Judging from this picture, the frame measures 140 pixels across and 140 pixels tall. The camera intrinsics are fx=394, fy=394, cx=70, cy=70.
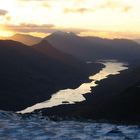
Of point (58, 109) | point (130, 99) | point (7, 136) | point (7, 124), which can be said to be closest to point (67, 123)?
point (7, 124)

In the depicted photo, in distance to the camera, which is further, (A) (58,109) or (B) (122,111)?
(A) (58,109)

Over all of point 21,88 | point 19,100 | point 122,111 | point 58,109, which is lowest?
point 122,111

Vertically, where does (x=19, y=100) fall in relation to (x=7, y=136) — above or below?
above

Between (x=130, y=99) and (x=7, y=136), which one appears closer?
(x=7, y=136)

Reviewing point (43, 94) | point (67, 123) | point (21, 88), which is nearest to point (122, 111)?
point (67, 123)

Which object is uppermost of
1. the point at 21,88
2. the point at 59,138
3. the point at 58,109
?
the point at 21,88

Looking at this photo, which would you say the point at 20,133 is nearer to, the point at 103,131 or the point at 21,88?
the point at 103,131

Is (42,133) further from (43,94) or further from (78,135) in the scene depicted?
(43,94)

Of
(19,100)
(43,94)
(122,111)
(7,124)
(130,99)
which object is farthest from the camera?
(43,94)

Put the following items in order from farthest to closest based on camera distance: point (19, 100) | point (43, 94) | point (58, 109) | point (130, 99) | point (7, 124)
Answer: point (43, 94) → point (19, 100) → point (58, 109) → point (130, 99) → point (7, 124)
